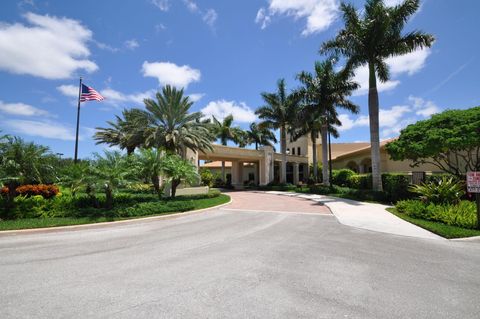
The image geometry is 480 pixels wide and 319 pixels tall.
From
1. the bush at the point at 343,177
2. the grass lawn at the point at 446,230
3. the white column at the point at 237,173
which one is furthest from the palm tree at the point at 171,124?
the white column at the point at 237,173

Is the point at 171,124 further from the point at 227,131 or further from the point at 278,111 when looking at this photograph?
the point at 227,131

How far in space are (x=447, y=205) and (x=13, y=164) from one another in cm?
1961

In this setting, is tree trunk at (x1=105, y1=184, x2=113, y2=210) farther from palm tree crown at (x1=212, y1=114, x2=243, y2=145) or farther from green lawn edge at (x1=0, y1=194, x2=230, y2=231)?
palm tree crown at (x1=212, y1=114, x2=243, y2=145)

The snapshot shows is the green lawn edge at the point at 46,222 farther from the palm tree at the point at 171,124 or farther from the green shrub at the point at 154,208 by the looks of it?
the palm tree at the point at 171,124

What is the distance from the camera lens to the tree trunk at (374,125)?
19562 mm

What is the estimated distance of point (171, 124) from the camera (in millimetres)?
21984

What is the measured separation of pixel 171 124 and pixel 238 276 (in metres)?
18.7

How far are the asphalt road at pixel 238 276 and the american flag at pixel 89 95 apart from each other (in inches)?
586

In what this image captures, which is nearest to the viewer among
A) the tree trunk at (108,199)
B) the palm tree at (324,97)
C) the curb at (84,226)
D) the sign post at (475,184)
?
the sign post at (475,184)

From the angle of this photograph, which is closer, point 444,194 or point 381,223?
point 381,223

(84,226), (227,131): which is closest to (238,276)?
(84,226)

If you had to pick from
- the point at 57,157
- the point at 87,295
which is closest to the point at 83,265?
the point at 87,295

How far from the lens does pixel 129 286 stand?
4.58m

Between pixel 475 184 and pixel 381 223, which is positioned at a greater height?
pixel 475 184
